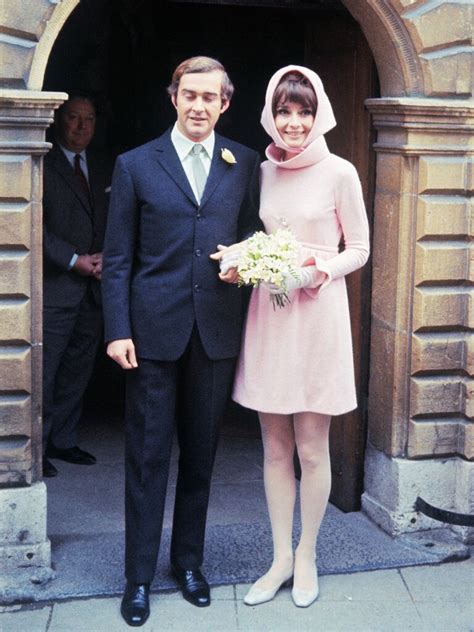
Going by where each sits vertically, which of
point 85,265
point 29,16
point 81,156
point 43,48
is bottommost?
point 85,265

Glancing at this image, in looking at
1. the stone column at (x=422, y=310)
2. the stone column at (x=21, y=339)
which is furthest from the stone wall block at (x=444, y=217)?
the stone column at (x=21, y=339)

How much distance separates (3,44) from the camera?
479 centimetres

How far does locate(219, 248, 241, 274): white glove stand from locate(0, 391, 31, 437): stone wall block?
1128 mm

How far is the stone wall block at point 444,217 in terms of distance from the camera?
18.0 feet

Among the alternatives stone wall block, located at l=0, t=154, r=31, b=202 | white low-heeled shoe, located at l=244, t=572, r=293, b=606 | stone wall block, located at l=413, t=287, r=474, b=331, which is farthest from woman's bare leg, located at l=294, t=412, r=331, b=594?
stone wall block, located at l=0, t=154, r=31, b=202

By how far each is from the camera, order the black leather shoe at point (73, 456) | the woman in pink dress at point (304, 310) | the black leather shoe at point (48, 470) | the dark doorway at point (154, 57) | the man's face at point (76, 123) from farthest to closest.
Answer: the dark doorway at point (154, 57), the black leather shoe at point (73, 456), the black leather shoe at point (48, 470), the man's face at point (76, 123), the woman in pink dress at point (304, 310)

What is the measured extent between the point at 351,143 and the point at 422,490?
1.76 m

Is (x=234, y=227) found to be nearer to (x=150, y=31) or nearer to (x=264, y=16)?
(x=264, y=16)

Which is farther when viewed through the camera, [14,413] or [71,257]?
[71,257]

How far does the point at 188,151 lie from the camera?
4656 mm

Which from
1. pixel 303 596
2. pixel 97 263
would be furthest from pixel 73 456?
pixel 303 596

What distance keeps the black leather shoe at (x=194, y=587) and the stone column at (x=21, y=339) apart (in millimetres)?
626

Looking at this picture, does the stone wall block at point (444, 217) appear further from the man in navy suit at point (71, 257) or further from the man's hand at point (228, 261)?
the man in navy suit at point (71, 257)

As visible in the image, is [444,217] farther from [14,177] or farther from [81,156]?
[81,156]
